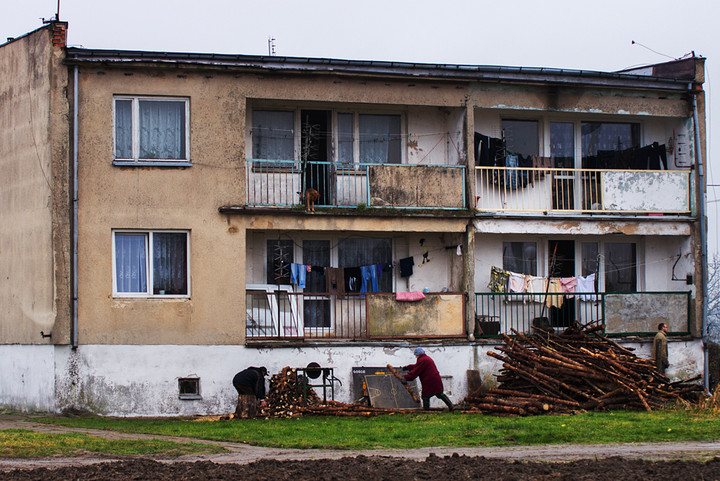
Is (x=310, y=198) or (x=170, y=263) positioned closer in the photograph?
(x=170, y=263)

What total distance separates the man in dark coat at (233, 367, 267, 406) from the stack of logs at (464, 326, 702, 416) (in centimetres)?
434

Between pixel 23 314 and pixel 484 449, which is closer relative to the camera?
pixel 484 449

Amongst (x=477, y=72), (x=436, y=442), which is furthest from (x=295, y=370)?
(x=477, y=72)

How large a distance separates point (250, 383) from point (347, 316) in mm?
Result: 3972

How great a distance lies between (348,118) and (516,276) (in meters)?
5.67

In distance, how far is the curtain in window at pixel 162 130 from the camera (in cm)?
1903

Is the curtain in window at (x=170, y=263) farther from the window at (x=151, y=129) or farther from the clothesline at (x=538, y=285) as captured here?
the clothesline at (x=538, y=285)

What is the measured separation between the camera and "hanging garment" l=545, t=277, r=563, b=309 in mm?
21547

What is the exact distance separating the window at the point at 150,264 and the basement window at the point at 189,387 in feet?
6.01

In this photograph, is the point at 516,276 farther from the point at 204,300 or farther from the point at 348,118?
the point at 204,300

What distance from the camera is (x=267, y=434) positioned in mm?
14844

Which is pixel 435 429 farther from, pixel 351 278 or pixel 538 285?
pixel 538 285

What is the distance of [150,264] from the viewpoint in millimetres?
18922

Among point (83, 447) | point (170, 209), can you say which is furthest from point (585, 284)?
point (83, 447)
